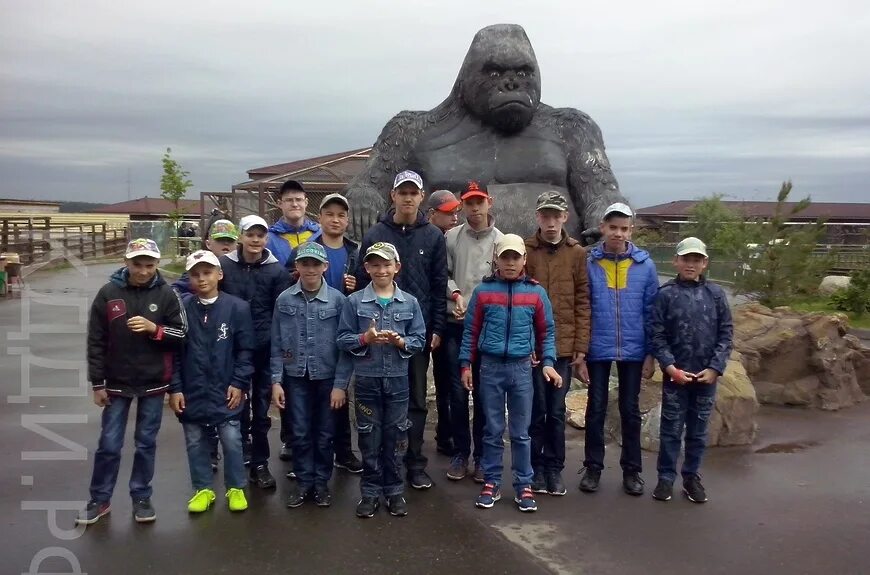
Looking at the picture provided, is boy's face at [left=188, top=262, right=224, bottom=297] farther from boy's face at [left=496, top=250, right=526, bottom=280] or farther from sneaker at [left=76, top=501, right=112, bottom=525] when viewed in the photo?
boy's face at [left=496, top=250, right=526, bottom=280]

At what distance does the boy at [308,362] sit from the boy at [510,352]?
745 millimetres

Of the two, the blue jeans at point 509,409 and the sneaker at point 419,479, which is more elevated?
the blue jeans at point 509,409

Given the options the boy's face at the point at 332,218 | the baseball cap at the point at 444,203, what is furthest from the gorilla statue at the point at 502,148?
the boy's face at the point at 332,218

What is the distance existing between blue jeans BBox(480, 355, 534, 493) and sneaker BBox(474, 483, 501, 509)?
3 centimetres

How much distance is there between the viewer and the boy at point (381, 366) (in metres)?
3.77

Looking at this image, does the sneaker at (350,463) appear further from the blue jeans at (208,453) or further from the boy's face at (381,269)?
the boy's face at (381,269)

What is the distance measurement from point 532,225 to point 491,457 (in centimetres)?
215

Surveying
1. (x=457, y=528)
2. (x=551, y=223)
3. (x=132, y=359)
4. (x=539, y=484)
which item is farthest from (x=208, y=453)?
(x=551, y=223)

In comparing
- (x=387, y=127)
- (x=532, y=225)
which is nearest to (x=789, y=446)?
(x=532, y=225)

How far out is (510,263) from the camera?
3.83 meters

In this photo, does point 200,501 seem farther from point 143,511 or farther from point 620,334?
point 620,334

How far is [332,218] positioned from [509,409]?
151cm

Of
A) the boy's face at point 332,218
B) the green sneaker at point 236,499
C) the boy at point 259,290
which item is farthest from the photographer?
the boy's face at point 332,218

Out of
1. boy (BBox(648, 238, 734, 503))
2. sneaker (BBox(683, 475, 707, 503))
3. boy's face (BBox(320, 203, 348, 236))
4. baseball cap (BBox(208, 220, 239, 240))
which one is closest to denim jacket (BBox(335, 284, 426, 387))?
boy's face (BBox(320, 203, 348, 236))
